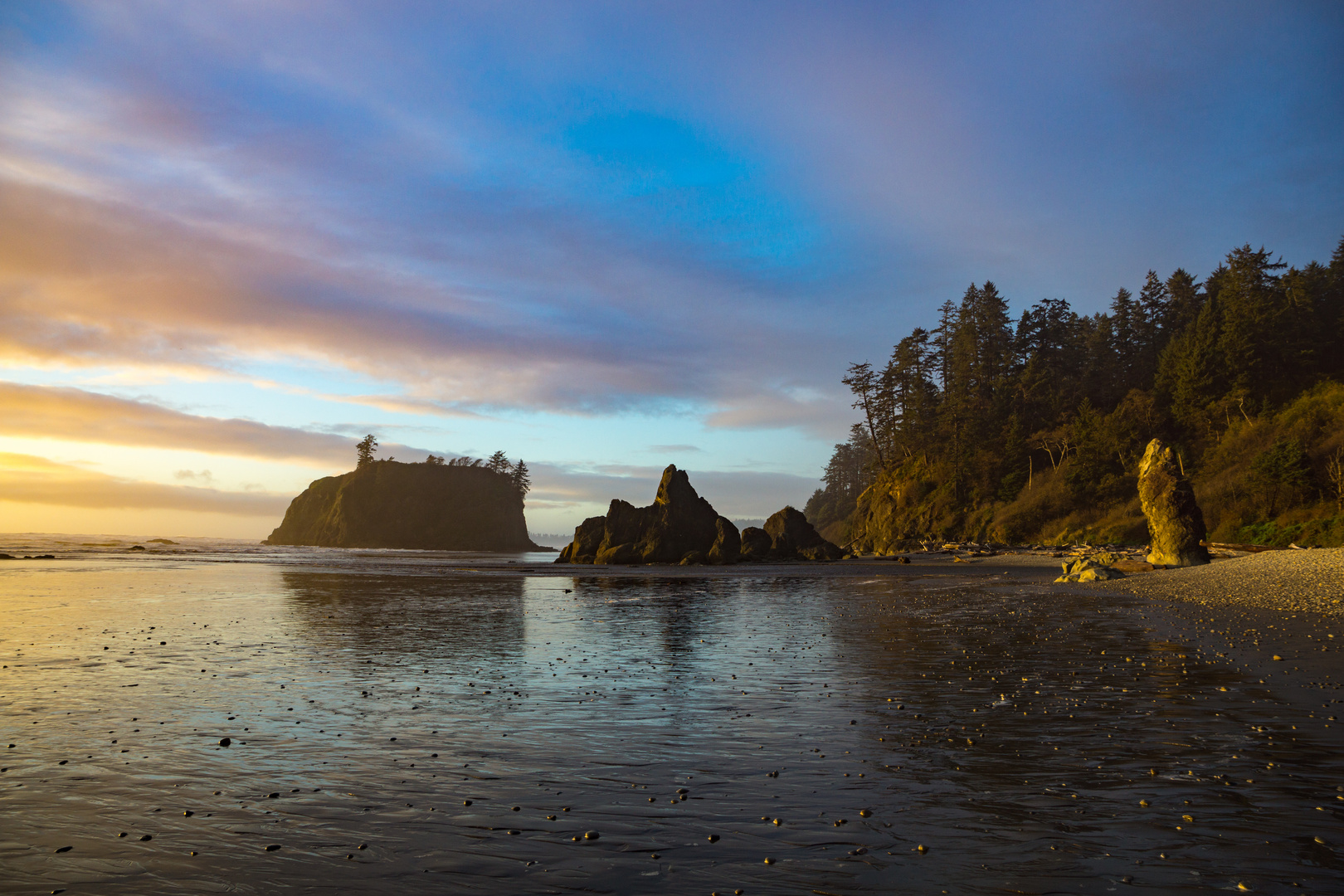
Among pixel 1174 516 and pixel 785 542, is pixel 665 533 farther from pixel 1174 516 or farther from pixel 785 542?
pixel 1174 516

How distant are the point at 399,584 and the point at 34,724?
35.4 meters

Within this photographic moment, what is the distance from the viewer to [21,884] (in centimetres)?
605

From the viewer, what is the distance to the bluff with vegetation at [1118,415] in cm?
5712

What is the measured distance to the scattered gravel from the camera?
78.3ft

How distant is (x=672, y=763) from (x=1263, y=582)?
30.3 m

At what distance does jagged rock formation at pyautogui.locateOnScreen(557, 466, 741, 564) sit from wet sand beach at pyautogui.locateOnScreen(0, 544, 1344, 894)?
5230cm

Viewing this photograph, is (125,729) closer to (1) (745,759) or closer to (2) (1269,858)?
(1) (745,759)

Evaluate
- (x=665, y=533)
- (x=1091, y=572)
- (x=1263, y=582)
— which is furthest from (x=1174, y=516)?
(x=665, y=533)

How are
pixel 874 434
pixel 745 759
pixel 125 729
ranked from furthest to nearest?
pixel 874 434 < pixel 125 729 < pixel 745 759

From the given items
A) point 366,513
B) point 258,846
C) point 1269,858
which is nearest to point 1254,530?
point 1269,858

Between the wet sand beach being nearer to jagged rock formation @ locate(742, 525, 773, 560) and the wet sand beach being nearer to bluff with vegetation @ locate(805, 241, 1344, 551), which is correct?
bluff with vegetation @ locate(805, 241, 1344, 551)

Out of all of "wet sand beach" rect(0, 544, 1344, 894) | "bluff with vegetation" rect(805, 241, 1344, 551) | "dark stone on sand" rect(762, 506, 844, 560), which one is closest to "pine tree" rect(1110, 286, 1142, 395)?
"bluff with vegetation" rect(805, 241, 1344, 551)

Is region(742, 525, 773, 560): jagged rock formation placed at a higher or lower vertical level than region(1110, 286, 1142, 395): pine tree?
lower

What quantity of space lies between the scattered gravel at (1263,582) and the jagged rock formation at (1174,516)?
258 centimetres
